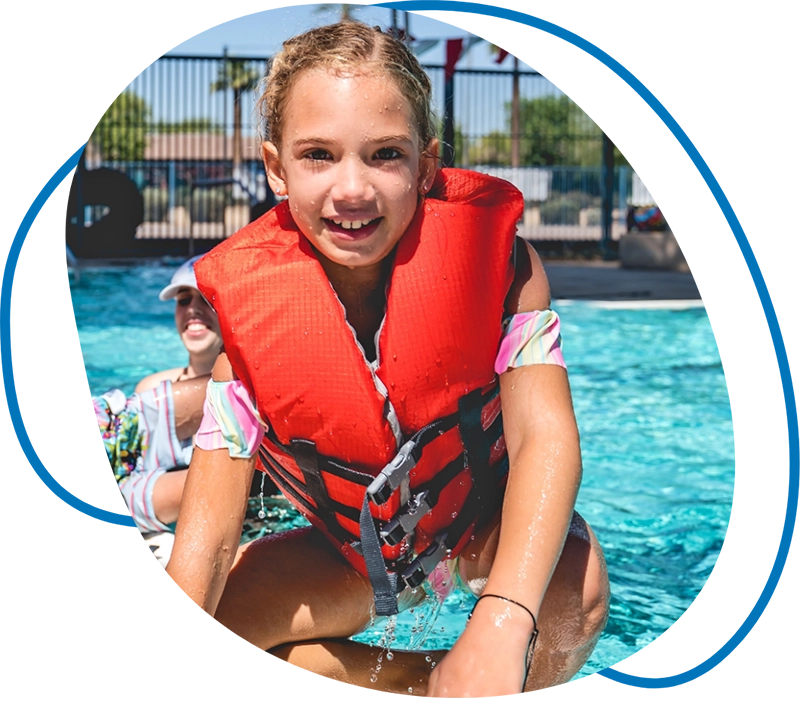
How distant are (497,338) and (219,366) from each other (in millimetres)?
510

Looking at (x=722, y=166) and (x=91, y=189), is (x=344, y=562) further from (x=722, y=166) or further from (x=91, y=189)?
(x=91, y=189)

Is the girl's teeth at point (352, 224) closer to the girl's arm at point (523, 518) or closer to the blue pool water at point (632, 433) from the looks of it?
the girl's arm at point (523, 518)

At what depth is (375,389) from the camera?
184cm

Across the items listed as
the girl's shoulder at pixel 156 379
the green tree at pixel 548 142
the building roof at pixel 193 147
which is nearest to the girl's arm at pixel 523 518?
the girl's shoulder at pixel 156 379

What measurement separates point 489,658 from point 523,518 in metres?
0.23

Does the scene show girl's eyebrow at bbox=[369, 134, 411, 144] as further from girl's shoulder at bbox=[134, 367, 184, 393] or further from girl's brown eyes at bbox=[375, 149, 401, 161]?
girl's shoulder at bbox=[134, 367, 184, 393]

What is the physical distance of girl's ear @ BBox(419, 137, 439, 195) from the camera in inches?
73.4

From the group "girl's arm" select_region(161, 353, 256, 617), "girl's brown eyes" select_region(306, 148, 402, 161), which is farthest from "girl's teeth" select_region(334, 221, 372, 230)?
"girl's arm" select_region(161, 353, 256, 617)

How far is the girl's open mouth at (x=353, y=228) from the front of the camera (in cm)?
173

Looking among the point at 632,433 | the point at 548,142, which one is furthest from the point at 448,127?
the point at 548,142

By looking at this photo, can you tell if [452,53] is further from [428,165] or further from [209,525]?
[209,525]

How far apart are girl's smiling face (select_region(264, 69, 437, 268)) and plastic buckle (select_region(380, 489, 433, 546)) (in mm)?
451

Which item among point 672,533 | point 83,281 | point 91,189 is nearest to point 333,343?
point 672,533

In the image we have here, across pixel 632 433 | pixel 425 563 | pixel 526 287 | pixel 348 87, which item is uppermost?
pixel 348 87
